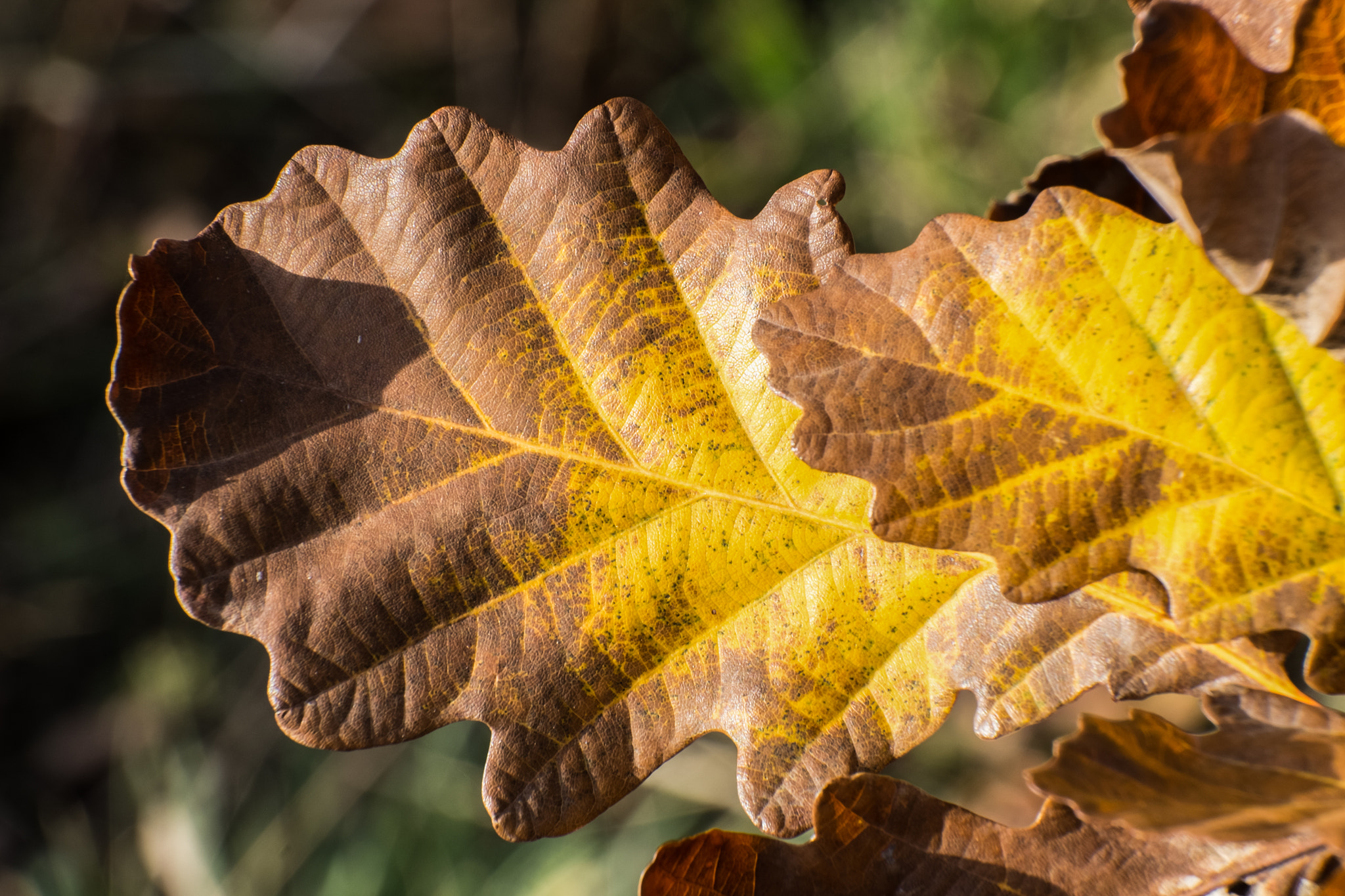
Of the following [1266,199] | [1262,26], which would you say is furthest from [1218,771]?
[1262,26]

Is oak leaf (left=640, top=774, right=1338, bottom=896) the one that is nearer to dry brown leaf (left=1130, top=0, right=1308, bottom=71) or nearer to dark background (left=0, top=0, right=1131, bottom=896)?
dry brown leaf (left=1130, top=0, right=1308, bottom=71)

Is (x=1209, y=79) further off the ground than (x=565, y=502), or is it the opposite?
(x=1209, y=79)

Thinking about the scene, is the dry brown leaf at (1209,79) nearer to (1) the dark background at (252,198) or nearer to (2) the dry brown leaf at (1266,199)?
Result: (2) the dry brown leaf at (1266,199)

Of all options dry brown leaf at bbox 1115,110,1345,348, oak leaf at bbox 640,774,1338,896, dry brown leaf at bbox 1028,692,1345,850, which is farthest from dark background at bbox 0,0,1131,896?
dry brown leaf at bbox 1115,110,1345,348

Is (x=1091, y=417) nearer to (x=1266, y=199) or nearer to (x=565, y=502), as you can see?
(x=1266, y=199)

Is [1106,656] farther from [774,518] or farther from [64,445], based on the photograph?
[64,445]

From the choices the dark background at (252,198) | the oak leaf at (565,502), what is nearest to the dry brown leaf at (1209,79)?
the oak leaf at (565,502)

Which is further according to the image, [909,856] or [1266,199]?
A: [909,856]
